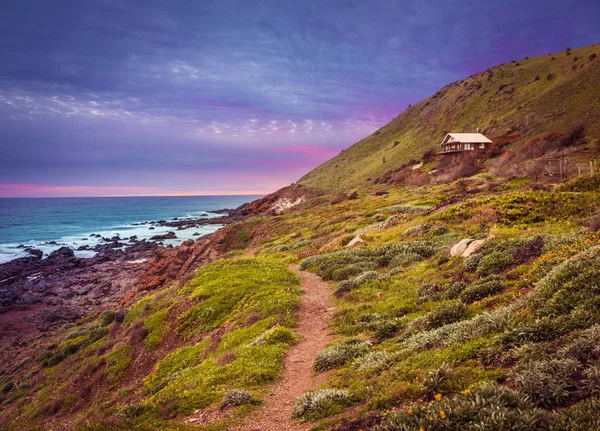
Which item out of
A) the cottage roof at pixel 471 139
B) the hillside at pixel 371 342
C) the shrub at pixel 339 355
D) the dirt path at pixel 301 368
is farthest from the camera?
the cottage roof at pixel 471 139

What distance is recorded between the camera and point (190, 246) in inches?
1758

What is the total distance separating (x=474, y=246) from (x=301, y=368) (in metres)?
8.83

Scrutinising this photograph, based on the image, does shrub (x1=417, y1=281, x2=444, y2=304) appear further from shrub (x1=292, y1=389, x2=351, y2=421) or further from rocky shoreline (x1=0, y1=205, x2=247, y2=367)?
rocky shoreline (x1=0, y1=205, x2=247, y2=367)

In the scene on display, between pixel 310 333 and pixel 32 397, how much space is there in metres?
15.4

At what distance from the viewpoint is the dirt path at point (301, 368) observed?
6887 mm

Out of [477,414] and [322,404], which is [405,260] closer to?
[322,404]

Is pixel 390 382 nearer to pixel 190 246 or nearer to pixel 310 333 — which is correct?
pixel 310 333

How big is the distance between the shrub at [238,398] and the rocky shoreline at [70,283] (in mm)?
14974

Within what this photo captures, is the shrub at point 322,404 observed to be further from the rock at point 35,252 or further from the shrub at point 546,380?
→ the rock at point 35,252

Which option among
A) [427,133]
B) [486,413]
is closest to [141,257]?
[486,413]

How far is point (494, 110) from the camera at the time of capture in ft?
277

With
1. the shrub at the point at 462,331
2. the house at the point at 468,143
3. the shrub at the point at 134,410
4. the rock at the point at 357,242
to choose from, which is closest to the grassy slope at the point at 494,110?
the house at the point at 468,143

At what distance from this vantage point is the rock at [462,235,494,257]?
1339 cm

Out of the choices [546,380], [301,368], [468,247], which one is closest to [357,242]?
[468,247]
